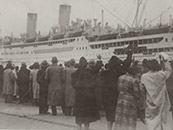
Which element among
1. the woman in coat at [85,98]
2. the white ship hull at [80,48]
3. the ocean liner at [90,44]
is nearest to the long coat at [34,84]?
the woman in coat at [85,98]

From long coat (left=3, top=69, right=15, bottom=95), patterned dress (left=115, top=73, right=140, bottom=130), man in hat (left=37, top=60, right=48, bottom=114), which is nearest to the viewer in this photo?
patterned dress (left=115, top=73, right=140, bottom=130)

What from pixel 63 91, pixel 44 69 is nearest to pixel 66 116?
pixel 63 91

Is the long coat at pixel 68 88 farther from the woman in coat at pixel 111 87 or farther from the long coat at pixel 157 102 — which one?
the long coat at pixel 157 102

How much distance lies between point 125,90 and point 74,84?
1.02m

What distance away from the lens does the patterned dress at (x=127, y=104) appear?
14.5 feet

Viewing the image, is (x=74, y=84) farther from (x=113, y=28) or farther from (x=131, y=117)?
(x=113, y=28)

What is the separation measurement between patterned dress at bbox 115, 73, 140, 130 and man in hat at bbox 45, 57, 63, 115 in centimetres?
309

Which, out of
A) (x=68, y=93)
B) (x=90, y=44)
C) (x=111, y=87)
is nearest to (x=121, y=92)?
(x=111, y=87)

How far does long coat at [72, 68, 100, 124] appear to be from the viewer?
5.06m

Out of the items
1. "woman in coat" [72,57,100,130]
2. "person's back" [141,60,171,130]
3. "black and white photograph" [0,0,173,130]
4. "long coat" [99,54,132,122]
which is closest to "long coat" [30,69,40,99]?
"black and white photograph" [0,0,173,130]

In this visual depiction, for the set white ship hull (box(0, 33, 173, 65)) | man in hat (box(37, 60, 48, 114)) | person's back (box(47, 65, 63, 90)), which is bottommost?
man in hat (box(37, 60, 48, 114))

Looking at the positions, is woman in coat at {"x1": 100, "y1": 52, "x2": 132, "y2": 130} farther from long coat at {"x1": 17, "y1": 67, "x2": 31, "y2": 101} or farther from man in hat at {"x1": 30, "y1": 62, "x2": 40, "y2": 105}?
long coat at {"x1": 17, "y1": 67, "x2": 31, "y2": 101}

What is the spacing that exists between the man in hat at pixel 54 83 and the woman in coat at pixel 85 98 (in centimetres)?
217

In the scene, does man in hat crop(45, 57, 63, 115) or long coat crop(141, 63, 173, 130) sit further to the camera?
man in hat crop(45, 57, 63, 115)
